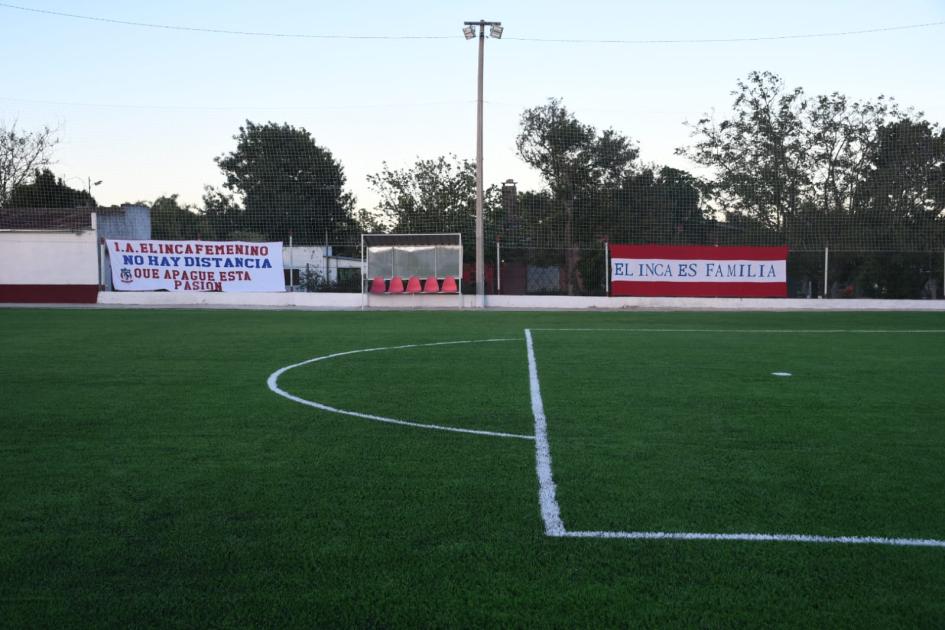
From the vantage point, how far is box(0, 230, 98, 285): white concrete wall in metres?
23.2

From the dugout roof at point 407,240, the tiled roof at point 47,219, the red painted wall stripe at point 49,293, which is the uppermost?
the tiled roof at point 47,219

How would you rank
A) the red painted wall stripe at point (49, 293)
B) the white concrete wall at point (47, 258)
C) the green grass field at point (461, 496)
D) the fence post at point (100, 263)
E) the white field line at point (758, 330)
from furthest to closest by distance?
the white concrete wall at point (47, 258)
the red painted wall stripe at point (49, 293)
the fence post at point (100, 263)
the white field line at point (758, 330)
the green grass field at point (461, 496)

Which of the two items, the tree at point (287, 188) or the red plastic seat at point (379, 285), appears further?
the tree at point (287, 188)

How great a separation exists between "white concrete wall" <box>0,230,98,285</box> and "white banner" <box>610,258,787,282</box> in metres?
15.9

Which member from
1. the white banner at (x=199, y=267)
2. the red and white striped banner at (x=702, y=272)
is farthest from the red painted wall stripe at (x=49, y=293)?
the red and white striped banner at (x=702, y=272)

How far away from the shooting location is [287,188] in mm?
29297

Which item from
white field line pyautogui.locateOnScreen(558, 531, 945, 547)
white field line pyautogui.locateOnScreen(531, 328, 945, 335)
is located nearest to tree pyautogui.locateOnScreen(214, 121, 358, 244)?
white field line pyautogui.locateOnScreen(531, 328, 945, 335)

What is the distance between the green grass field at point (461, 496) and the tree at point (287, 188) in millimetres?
16299

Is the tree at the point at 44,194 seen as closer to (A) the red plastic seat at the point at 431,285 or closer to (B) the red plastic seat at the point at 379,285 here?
(B) the red plastic seat at the point at 379,285

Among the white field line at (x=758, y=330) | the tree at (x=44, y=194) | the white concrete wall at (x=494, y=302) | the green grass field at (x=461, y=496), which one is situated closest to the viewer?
the green grass field at (x=461, y=496)

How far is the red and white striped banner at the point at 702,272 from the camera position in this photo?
21719mm

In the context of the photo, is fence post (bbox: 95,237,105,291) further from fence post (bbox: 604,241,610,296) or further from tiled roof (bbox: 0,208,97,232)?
fence post (bbox: 604,241,610,296)

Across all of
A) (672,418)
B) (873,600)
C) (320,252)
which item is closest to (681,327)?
(672,418)

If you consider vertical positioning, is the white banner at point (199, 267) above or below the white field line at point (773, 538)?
above
